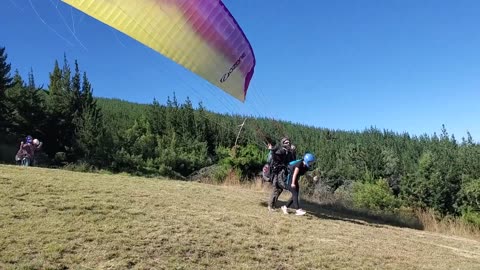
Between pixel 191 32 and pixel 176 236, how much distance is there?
3593 mm

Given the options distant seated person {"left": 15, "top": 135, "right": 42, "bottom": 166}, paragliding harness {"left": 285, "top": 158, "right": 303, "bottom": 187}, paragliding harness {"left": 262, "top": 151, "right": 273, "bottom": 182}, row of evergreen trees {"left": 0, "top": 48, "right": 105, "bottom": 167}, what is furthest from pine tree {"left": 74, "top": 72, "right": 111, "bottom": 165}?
paragliding harness {"left": 285, "top": 158, "right": 303, "bottom": 187}

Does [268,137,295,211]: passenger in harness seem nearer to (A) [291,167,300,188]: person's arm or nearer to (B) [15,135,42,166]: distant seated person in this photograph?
(A) [291,167,300,188]: person's arm

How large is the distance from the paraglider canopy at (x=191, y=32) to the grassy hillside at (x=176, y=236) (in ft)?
9.30

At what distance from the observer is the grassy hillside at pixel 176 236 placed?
6.23m

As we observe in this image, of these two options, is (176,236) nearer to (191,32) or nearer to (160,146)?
(191,32)

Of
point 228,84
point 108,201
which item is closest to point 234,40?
point 228,84

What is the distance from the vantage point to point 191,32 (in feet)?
27.9

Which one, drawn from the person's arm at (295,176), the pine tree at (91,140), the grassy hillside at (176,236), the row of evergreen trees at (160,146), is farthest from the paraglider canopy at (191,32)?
the pine tree at (91,140)

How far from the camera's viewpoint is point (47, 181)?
35.0 ft

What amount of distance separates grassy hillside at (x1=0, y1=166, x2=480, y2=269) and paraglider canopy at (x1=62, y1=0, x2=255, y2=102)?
2836 millimetres

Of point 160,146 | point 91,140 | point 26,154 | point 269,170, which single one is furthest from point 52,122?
point 269,170

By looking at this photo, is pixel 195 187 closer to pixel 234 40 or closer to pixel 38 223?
pixel 234 40

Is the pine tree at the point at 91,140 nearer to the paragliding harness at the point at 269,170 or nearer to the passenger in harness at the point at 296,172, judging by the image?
the paragliding harness at the point at 269,170

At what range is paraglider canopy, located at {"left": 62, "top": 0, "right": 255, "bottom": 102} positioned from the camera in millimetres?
7480
